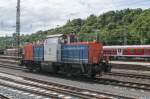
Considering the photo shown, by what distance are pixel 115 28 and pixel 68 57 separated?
288ft

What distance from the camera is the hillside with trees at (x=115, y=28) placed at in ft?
285

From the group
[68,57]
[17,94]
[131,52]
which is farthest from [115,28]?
[17,94]

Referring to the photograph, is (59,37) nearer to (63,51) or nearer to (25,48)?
(63,51)

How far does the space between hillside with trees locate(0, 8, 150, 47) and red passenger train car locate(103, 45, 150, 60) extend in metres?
→ 15.0

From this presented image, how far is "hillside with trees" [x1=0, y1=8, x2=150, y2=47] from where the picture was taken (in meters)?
86.8

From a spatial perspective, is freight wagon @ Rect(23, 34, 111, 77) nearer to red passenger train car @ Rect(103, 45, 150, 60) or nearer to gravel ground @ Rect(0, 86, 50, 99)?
gravel ground @ Rect(0, 86, 50, 99)

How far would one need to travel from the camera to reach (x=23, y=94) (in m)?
16.6

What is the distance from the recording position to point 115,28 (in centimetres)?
11162

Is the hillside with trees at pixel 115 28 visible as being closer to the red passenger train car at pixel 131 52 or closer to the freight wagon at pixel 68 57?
the red passenger train car at pixel 131 52

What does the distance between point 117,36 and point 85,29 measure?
16.7 metres

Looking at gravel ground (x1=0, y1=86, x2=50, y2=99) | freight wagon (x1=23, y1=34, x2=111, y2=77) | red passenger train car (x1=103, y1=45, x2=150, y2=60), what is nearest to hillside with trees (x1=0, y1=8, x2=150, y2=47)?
red passenger train car (x1=103, y1=45, x2=150, y2=60)

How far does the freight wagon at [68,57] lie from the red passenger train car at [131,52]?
77.2 ft

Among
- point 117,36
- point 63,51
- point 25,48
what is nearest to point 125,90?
point 63,51

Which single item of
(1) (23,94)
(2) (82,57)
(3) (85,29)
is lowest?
(1) (23,94)
